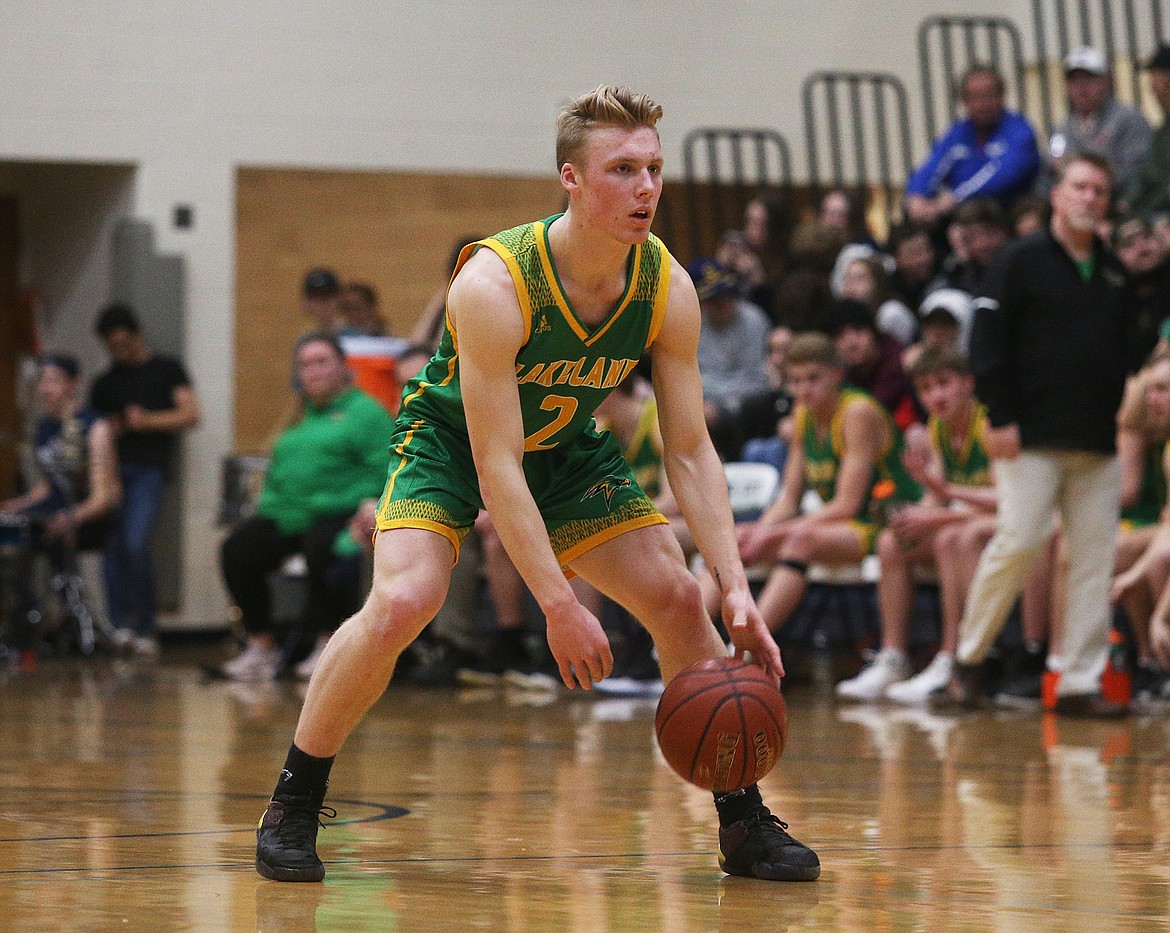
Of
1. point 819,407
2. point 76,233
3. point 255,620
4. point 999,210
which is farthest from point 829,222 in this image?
point 76,233

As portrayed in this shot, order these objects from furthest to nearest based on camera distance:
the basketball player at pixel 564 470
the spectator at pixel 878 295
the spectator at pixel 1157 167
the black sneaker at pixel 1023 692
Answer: the spectator at pixel 878 295
the spectator at pixel 1157 167
the black sneaker at pixel 1023 692
the basketball player at pixel 564 470

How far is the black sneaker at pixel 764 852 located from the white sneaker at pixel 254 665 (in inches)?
237

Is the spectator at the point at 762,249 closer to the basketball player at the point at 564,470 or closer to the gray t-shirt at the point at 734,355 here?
the gray t-shirt at the point at 734,355

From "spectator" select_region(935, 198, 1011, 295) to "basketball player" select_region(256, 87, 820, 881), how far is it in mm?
6266

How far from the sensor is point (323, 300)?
1114cm

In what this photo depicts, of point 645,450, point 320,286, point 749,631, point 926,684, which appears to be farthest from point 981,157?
point 749,631

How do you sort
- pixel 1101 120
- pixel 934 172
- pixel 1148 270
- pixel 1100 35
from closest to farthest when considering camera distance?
1. pixel 1148 270
2. pixel 1101 120
3. pixel 934 172
4. pixel 1100 35

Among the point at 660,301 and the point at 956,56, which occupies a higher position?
the point at 956,56

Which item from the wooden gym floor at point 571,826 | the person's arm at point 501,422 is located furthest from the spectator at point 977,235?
the person's arm at point 501,422

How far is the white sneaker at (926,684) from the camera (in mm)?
7703

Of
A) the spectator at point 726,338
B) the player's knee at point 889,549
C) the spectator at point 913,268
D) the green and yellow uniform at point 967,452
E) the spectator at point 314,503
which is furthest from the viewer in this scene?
the spectator at point 913,268

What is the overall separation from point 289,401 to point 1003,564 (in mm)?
7411

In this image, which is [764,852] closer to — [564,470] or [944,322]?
[564,470]

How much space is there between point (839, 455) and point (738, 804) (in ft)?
15.2
